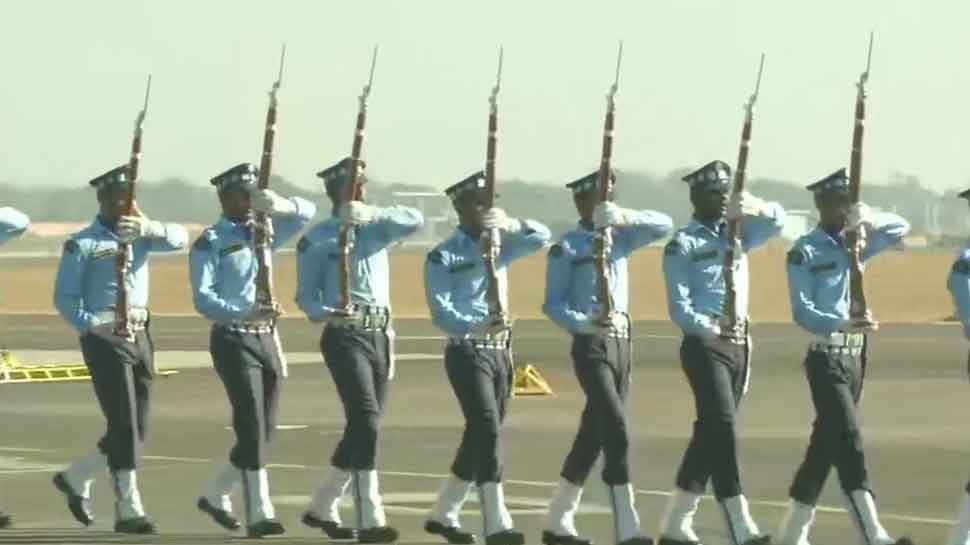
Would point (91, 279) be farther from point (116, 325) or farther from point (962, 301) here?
point (962, 301)

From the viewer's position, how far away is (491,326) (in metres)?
19.6

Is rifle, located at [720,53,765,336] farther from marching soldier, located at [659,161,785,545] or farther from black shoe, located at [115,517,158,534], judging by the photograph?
black shoe, located at [115,517,158,534]

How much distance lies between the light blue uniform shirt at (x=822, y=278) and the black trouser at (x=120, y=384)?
457cm

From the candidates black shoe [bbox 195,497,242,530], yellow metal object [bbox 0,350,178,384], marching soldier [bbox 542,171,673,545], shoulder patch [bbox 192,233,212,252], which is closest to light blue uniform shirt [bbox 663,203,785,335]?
marching soldier [bbox 542,171,673,545]

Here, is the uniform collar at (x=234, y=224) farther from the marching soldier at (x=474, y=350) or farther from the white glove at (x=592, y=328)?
the white glove at (x=592, y=328)

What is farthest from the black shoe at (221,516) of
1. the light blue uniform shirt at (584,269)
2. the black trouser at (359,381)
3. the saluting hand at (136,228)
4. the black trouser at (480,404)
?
the light blue uniform shirt at (584,269)

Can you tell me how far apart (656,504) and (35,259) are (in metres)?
100

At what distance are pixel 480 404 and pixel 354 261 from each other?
141 centimetres

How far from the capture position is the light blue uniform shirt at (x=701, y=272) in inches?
747

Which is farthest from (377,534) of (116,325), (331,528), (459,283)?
(116,325)

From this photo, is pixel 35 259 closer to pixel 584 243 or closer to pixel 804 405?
pixel 804 405

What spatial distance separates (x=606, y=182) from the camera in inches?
766

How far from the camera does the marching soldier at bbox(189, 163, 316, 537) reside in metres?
20.0

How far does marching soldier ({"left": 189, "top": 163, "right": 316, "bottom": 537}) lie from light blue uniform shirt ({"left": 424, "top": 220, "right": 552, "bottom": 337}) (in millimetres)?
1115
